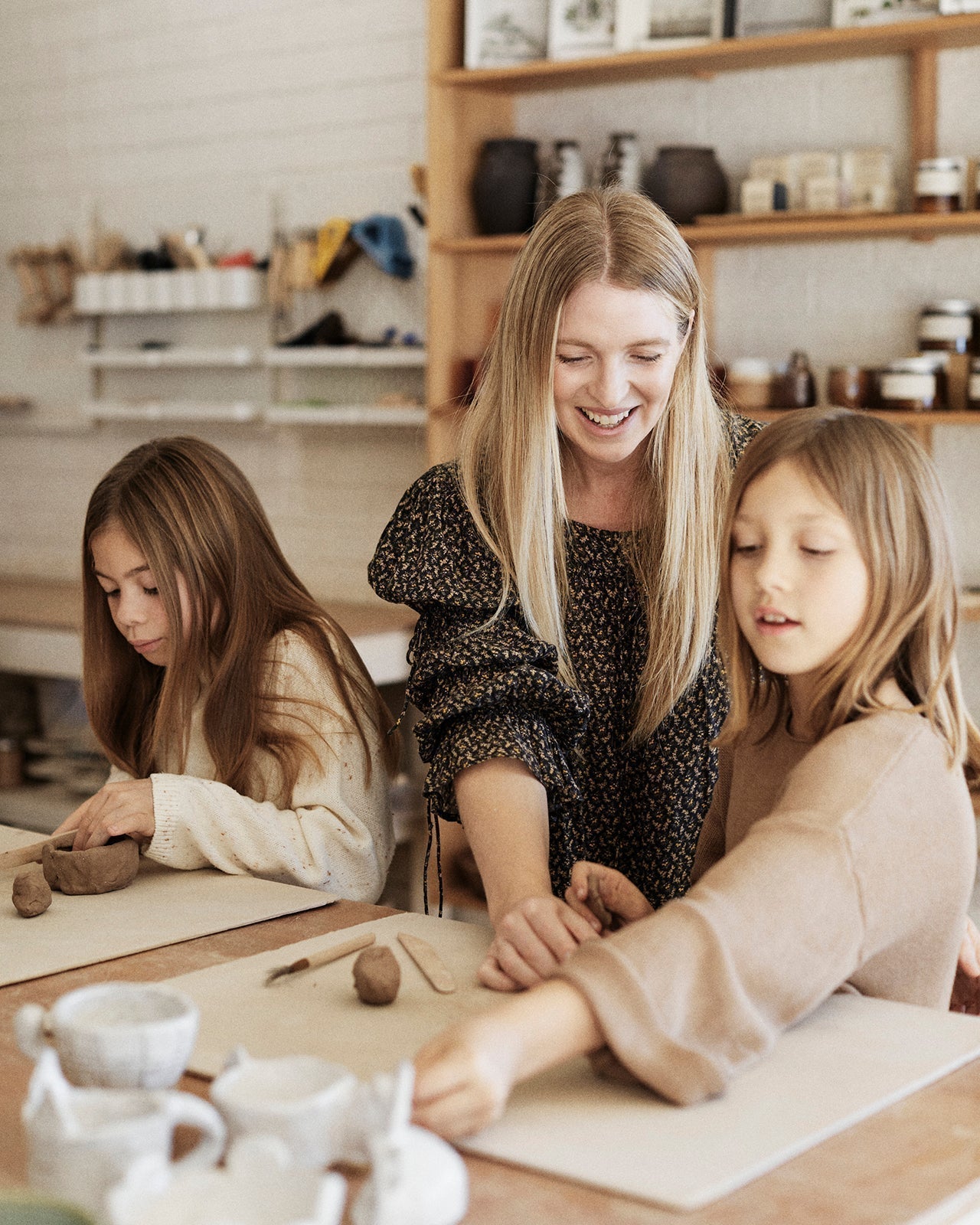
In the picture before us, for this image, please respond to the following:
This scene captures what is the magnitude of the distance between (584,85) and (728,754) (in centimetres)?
259

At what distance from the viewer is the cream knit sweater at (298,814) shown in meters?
1.56

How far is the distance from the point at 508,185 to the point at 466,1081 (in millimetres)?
2799

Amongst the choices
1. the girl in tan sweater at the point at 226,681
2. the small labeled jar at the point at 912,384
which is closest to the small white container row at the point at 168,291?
the small labeled jar at the point at 912,384

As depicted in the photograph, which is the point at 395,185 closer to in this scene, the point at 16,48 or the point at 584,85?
the point at 584,85

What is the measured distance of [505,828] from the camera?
1413mm

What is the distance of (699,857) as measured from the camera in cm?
138

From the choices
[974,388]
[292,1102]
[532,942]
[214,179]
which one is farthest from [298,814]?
[214,179]

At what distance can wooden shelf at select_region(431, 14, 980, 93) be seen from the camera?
9.59 ft

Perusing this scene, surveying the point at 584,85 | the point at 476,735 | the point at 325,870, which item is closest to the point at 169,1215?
the point at 476,735

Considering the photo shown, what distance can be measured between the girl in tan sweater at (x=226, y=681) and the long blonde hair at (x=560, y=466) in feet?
0.95

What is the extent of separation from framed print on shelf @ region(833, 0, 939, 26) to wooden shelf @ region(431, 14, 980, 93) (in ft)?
0.12

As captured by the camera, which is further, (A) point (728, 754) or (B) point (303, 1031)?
(A) point (728, 754)

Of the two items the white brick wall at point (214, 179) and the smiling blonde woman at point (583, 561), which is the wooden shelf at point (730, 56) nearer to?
the white brick wall at point (214, 179)

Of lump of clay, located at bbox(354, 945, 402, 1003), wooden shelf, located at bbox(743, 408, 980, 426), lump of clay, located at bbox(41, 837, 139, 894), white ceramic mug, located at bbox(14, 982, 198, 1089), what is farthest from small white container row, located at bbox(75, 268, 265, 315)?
white ceramic mug, located at bbox(14, 982, 198, 1089)
